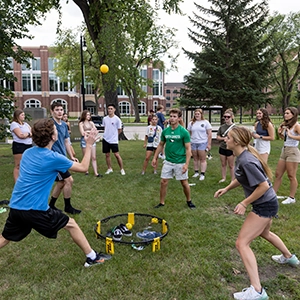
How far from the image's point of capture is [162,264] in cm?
335

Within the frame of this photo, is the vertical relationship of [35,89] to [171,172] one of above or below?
above

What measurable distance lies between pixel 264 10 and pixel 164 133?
13.3 meters

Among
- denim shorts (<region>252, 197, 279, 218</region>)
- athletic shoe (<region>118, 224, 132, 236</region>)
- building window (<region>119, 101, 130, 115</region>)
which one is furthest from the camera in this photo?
building window (<region>119, 101, 130, 115</region>)

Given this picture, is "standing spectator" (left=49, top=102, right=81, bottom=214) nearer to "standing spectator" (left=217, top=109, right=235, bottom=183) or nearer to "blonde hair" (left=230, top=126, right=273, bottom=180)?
"blonde hair" (left=230, top=126, right=273, bottom=180)

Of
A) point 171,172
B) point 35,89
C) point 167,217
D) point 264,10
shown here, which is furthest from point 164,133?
point 35,89

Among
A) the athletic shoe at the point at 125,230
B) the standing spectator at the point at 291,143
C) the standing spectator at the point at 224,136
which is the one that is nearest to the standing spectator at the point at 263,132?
the standing spectator at the point at 291,143

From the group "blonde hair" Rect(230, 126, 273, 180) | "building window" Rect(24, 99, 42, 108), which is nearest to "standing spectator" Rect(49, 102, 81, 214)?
"blonde hair" Rect(230, 126, 273, 180)

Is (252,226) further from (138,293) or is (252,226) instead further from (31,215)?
(31,215)

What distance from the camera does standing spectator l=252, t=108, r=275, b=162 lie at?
19.0ft

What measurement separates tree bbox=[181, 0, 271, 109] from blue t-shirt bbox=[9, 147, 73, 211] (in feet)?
41.4

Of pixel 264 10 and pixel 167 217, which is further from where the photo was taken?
pixel 264 10

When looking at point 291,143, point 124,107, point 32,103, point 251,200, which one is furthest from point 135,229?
point 124,107

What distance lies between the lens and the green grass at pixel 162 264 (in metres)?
2.88

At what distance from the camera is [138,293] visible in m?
2.85
